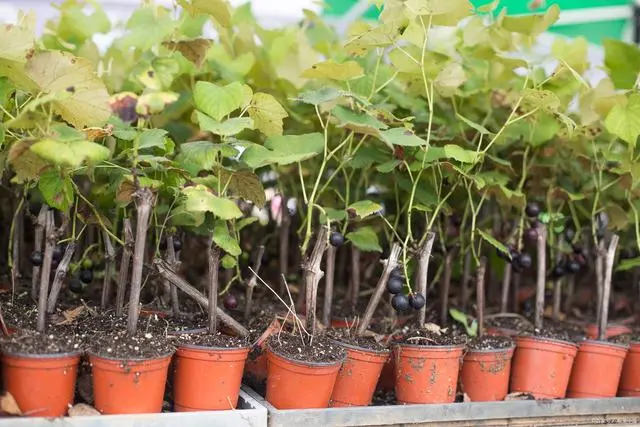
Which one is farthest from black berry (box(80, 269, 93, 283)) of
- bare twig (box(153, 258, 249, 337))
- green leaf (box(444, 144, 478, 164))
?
green leaf (box(444, 144, 478, 164))

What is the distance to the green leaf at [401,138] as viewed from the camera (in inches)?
64.9

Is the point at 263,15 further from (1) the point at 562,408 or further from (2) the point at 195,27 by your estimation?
(1) the point at 562,408

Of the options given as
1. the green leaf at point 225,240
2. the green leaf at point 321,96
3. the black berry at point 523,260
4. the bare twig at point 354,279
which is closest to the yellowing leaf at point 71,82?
the green leaf at point 225,240

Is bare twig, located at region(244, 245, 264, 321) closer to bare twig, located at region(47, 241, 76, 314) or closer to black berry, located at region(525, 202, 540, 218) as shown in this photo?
bare twig, located at region(47, 241, 76, 314)

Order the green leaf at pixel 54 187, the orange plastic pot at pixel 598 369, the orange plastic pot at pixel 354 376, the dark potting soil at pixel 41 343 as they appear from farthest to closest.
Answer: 1. the orange plastic pot at pixel 598 369
2. the orange plastic pot at pixel 354 376
3. the green leaf at pixel 54 187
4. the dark potting soil at pixel 41 343

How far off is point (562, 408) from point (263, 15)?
276cm

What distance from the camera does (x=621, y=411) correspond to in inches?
79.5

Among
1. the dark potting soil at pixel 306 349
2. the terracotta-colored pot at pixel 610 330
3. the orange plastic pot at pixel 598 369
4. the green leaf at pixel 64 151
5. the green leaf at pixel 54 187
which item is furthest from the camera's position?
the terracotta-colored pot at pixel 610 330

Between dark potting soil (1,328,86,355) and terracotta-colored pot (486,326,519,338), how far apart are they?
123 cm

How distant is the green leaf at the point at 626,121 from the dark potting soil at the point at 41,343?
4.70 ft

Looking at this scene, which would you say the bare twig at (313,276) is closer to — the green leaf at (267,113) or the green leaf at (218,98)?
the green leaf at (267,113)

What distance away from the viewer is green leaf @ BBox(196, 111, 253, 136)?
59.7 inches

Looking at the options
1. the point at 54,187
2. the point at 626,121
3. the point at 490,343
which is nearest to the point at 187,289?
the point at 54,187

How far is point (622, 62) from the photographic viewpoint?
2189 mm
